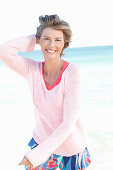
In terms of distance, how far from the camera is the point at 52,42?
166 cm

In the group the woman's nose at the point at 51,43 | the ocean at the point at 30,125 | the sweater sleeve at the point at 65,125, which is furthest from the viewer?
the ocean at the point at 30,125

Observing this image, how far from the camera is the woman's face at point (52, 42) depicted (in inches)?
65.4

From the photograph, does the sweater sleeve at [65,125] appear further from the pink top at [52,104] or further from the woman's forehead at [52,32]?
the woman's forehead at [52,32]

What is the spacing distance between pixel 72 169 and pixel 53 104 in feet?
1.34

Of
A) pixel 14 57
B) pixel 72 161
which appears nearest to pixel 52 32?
pixel 14 57

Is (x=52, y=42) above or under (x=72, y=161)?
above

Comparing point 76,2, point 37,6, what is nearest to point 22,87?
point 37,6

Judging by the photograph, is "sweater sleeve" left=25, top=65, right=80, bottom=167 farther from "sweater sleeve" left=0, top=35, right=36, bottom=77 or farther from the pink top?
"sweater sleeve" left=0, top=35, right=36, bottom=77

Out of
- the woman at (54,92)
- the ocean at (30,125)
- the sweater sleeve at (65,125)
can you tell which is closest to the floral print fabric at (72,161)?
the woman at (54,92)

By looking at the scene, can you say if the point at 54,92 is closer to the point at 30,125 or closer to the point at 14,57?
the point at 14,57

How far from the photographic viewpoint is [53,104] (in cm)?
168

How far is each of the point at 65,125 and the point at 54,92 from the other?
0.20m

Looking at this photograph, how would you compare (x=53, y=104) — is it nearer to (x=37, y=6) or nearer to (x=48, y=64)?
(x=48, y=64)

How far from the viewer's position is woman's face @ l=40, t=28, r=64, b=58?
1.66 metres
